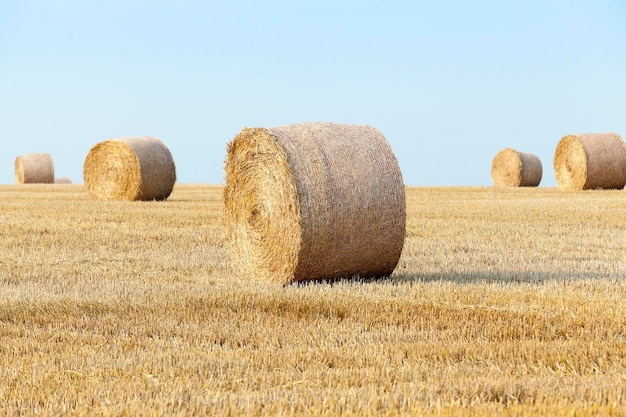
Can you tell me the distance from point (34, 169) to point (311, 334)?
3292cm

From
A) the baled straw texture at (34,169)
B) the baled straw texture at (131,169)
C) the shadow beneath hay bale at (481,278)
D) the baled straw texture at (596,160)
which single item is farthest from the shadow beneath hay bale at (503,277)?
the baled straw texture at (34,169)

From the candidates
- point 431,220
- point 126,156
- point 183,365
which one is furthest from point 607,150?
point 183,365

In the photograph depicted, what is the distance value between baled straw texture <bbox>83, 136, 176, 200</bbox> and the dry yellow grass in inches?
344

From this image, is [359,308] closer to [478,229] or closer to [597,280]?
[597,280]

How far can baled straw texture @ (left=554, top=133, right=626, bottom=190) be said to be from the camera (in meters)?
25.9

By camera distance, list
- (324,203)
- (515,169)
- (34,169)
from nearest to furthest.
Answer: (324,203) < (515,169) < (34,169)

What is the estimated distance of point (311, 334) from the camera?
6.39m

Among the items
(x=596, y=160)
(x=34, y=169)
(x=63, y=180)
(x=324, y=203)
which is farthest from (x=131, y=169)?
(x=63, y=180)

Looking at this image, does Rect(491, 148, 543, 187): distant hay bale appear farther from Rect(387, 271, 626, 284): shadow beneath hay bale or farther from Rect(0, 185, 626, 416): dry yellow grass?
Rect(387, 271, 626, 284): shadow beneath hay bale

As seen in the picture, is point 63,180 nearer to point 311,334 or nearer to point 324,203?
point 324,203

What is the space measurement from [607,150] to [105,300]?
70.3 feet

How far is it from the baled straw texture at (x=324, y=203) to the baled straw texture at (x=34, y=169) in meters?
29.1

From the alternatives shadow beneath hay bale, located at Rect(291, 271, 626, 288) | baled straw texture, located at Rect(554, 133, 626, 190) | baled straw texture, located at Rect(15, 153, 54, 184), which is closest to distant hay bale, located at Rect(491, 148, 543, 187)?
baled straw texture, located at Rect(554, 133, 626, 190)

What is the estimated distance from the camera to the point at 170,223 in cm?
1560
